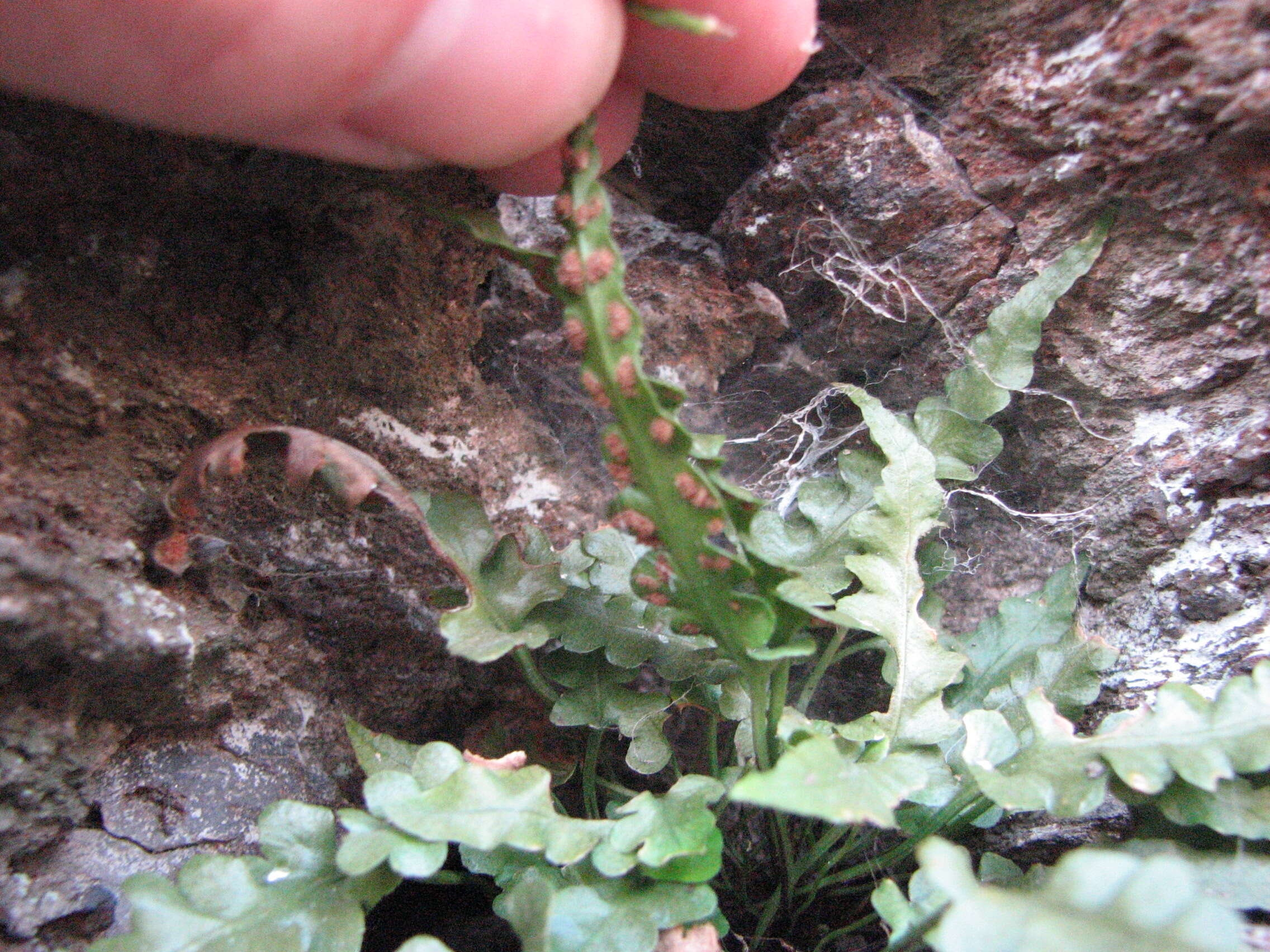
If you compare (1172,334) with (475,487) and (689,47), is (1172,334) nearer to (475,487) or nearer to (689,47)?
(689,47)

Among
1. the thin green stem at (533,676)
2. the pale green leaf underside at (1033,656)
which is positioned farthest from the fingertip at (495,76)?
the pale green leaf underside at (1033,656)

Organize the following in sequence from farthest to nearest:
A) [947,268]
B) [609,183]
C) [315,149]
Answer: [609,183]
[947,268]
[315,149]

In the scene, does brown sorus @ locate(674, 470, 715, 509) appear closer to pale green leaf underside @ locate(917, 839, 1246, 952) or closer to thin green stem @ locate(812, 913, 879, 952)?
pale green leaf underside @ locate(917, 839, 1246, 952)

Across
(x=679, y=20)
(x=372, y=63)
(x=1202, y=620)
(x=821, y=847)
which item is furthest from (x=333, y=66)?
(x=1202, y=620)

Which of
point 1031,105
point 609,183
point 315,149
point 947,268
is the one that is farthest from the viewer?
point 609,183

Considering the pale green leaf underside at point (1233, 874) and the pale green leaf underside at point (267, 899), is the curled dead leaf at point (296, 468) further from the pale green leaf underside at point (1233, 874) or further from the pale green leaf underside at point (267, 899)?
the pale green leaf underside at point (1233, 874)

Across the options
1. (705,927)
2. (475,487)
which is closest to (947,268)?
(475,487)

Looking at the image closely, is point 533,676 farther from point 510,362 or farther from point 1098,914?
point 1098,914
